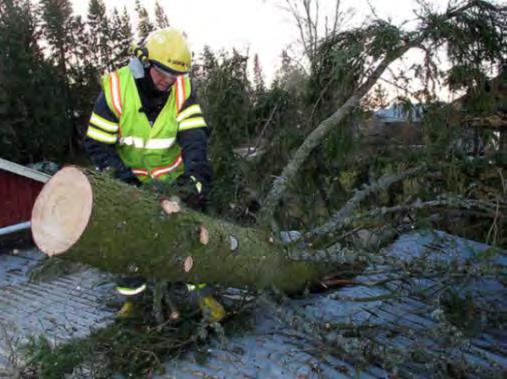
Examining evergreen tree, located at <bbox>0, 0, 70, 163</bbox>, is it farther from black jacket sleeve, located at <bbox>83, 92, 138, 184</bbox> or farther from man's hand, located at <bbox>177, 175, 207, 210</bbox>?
man's hand, located at <bbox>177, 175, 207, 210</bbox>

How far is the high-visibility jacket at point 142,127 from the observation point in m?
2.66

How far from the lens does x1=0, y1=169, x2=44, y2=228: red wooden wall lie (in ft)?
24.9

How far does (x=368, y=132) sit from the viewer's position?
3.97 metres

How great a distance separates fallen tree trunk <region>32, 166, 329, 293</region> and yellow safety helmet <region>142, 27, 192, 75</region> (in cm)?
94

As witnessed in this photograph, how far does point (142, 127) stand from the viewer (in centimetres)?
275

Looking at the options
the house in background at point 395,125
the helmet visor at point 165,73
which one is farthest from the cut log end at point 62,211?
the house in background at point 395,125

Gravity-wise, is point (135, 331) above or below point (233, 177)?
below

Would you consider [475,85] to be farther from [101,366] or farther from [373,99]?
[101,366]

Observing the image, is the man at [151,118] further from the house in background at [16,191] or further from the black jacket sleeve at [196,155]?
the house in background at [16,191]

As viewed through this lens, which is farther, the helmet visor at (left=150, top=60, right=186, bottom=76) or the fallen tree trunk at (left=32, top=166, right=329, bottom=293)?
the helmet visor at (left=150, top=60, right=186, bottom=76)

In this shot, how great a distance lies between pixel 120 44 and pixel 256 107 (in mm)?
31341

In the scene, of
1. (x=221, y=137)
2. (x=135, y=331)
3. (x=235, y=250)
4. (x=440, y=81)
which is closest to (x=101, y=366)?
(x=135, y=331)

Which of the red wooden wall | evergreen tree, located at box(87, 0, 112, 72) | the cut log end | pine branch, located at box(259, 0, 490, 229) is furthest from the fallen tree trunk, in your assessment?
evergreen tree, located at box(87, 0, 112, 72)

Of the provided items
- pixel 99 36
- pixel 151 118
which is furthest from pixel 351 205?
pixel 99 36
